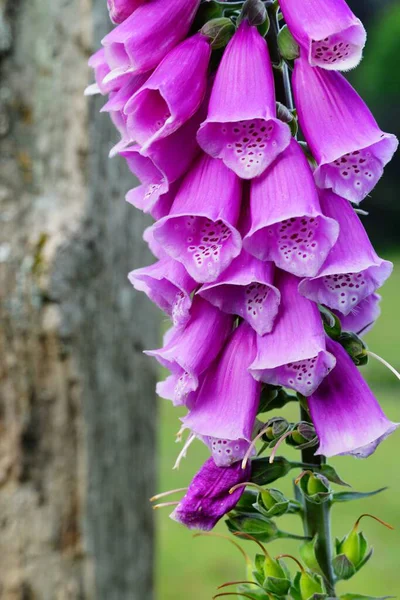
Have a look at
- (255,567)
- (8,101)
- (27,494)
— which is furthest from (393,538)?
(255,567)

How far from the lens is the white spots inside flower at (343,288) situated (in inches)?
23.2

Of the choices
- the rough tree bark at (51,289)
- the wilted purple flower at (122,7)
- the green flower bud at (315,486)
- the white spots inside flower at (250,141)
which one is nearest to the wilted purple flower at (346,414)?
the green flower bud at (315,486)

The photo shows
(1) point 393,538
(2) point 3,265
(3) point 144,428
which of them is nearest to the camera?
(2) point 3,265

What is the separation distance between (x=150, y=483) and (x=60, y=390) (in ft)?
1.32

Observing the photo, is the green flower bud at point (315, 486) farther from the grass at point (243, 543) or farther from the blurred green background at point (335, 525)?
the grass at point (243, 543)

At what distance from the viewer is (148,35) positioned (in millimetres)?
602

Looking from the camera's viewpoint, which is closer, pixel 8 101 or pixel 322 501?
pixel 322 501

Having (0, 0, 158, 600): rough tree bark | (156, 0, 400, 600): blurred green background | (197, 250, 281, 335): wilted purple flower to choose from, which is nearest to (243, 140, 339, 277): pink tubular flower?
(197, 250, 281, 335): wilted purple flower

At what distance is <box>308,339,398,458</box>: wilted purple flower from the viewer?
59 cm

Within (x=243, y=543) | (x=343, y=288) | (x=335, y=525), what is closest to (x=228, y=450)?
(x=343, y=288)

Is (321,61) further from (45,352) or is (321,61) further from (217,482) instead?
(45,352)

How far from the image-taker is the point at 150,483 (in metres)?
1.88

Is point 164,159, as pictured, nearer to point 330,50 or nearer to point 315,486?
point 330,50

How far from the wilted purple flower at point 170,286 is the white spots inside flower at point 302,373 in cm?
9
